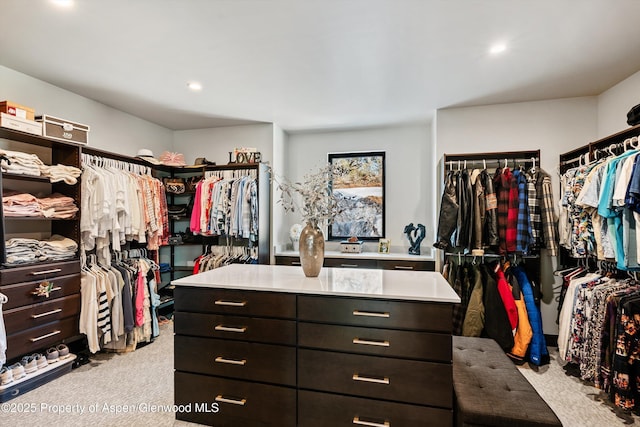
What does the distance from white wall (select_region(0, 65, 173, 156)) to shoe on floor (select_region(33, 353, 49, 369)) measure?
6.89 feet

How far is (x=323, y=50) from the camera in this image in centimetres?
229

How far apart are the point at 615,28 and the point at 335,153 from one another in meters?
3.03

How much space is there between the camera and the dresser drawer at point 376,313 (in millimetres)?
1509

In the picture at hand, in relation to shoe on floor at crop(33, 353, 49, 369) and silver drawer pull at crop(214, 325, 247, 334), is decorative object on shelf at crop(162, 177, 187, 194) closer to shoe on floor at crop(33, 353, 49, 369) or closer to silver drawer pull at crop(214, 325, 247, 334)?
shoe on floor at crop(33, 353, 49, 369)

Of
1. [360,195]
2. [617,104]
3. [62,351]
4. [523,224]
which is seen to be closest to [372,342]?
[523,224]

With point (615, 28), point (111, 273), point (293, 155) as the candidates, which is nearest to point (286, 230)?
point (293, 155)

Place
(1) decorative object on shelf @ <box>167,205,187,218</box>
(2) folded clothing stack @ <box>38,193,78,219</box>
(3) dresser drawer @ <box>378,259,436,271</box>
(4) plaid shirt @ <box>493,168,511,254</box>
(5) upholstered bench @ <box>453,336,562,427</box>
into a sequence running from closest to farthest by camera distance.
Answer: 1. (5) upholstered bench @ <box>453,336,562,427</box>
2. (2) folded clothing stack @ <box>38,193,78,219</box>
3. (4) plaid shirt @ <box>493,168,511,254</box>
4. (3) dresser drawer @ <box>378,259,436,271</box>
5. (1) decorative object on shelf @ <box>167,205,187,218</box>

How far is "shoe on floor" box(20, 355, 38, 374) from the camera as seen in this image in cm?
232

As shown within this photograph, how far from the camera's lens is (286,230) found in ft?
15.1

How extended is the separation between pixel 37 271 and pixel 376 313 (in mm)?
2645

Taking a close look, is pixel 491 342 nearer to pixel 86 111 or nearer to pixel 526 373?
pixel 526 373

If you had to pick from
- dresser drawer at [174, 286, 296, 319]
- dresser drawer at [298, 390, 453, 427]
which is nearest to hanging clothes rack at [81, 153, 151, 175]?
dresser drawer at [174, 286, 296, 319]

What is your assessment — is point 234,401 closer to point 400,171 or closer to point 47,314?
point 47,314

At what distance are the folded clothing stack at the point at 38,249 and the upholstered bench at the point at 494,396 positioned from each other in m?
3.11
